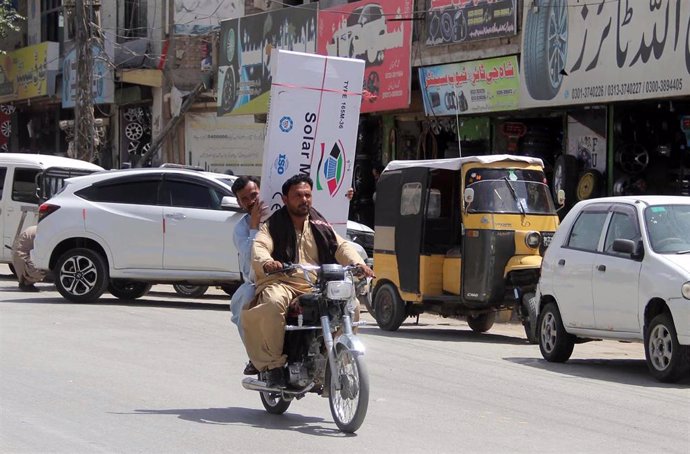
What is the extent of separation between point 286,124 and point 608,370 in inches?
185

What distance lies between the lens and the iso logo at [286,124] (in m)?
9.50

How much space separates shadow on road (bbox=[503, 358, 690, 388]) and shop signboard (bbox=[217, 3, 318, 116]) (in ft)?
48.1

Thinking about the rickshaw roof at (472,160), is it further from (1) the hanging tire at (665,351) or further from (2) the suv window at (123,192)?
(1) the hanging tire at (665,351)

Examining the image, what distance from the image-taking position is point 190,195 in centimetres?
1683

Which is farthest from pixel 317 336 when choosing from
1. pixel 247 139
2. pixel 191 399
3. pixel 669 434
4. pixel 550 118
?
pixel 247 139

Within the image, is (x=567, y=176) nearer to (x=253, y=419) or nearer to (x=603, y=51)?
(x=603, y=51)

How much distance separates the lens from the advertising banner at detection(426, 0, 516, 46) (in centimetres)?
2020

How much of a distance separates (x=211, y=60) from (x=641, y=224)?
73.0 ft

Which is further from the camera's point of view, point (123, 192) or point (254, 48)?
point (254, 48)

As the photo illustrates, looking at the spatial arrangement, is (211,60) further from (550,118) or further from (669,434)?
(669,434)

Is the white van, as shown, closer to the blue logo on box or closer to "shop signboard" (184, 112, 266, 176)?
"shop signboard" (184, 112, 266, 176)

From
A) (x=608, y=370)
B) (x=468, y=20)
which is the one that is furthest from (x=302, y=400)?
(x=468, y=20)

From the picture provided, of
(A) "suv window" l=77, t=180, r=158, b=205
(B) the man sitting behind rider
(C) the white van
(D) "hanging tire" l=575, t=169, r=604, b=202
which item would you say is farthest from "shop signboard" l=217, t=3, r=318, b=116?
(B) the man sitting behind rider

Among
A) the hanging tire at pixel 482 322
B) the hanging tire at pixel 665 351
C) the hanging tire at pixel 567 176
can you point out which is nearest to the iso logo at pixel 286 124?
the hanging tire at pixel 665 351
